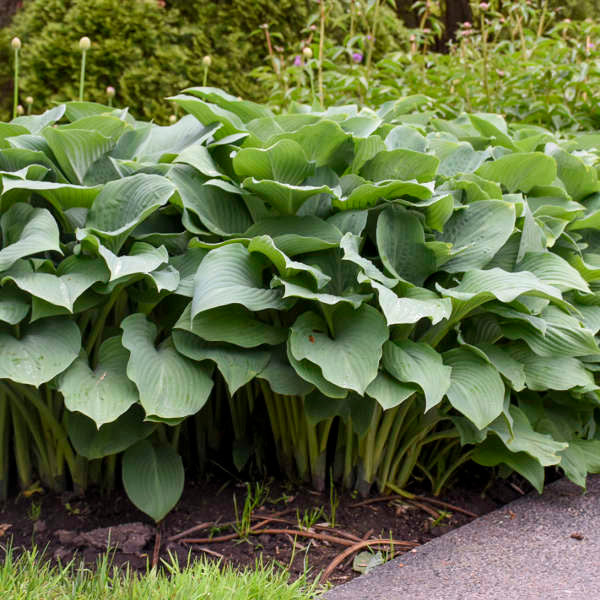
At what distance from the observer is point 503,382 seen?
7.04ft

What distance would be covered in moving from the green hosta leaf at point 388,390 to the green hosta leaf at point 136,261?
25.5 inches

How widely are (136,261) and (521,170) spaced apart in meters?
1.39

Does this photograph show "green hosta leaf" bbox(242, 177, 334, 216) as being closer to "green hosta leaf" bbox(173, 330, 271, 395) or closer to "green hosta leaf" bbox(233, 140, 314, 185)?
"green hosta leaf" bbox(233, 140, 314, 185)

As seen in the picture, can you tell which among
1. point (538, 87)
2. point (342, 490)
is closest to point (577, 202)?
point (342, 490)

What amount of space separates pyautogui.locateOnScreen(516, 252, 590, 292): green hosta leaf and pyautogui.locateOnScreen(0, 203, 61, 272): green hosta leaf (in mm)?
1354

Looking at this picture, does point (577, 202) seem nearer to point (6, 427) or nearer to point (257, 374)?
point (257, 374)

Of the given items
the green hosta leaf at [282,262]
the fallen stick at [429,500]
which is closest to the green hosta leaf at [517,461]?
the fallen stick at [429,500]

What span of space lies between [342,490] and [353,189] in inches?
37.4

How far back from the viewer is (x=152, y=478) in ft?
6.81

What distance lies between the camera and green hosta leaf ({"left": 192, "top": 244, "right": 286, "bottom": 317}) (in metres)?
1.86

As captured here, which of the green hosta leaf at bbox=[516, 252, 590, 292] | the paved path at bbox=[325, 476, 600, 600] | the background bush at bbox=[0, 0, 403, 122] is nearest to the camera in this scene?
the paved path at bbox=[325, 476, 600, 600]

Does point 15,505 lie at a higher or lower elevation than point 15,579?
lower

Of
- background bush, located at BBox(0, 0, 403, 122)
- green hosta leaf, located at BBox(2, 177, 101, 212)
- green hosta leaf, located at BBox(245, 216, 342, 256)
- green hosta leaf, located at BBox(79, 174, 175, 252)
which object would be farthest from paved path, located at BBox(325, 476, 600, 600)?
background bush, located at BBox(0, 0, 403, 122)

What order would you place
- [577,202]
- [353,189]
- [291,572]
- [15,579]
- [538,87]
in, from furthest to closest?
[538,87]
[577,202]
[353,189]
[291,572]
[15,579]
